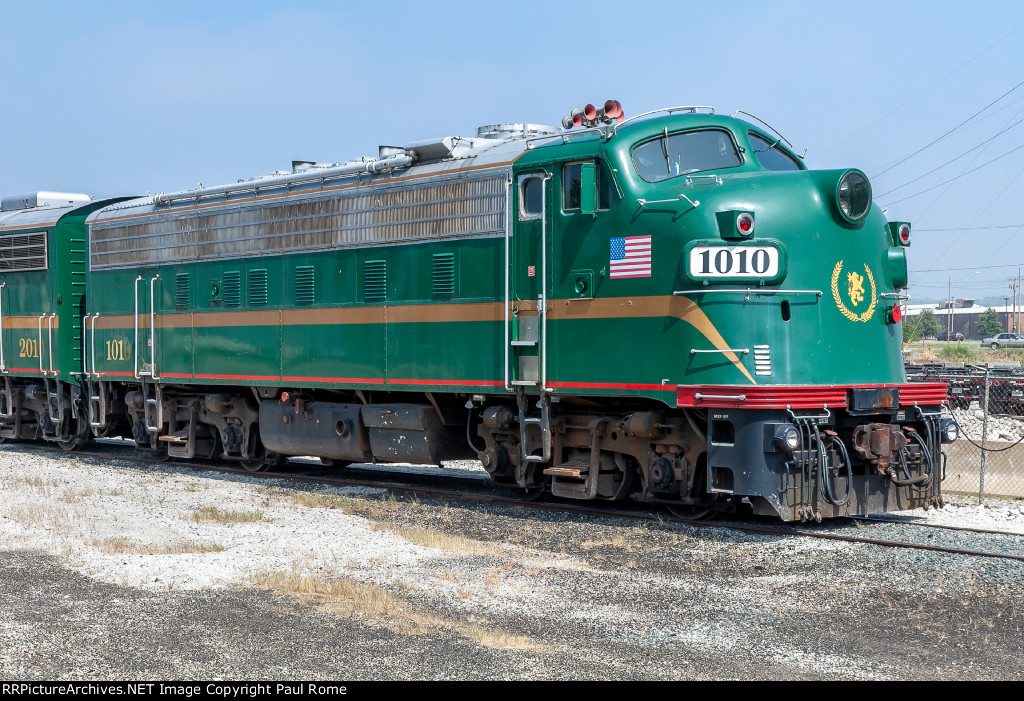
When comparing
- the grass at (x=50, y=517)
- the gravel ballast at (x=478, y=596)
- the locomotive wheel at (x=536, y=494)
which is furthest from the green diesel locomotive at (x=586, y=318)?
the grass at (x=50, y=517)

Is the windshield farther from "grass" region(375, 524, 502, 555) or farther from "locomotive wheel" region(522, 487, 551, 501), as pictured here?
"grass" region(375, 524, 502, 555)

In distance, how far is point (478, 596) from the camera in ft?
27.6

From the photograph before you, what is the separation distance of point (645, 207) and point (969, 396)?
18.9 m

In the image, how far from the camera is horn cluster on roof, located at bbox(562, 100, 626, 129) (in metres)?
12.2

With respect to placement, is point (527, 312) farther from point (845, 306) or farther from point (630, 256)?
point (845, 306)

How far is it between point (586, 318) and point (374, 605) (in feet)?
15.8

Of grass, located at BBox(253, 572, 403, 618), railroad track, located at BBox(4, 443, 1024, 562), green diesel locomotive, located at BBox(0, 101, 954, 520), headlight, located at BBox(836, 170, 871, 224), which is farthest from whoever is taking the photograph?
headlight, located at BBox(836, 170, 871, 224)

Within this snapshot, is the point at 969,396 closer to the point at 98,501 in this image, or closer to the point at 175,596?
the point at 98,501

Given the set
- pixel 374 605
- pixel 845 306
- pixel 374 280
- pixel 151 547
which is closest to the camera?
pixel 374 605

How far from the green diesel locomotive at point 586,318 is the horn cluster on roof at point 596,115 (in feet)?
0.08

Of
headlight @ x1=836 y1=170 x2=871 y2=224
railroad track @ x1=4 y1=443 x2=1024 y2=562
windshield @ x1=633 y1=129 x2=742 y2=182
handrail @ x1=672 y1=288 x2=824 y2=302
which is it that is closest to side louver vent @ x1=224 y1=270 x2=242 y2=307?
railroad track @ x1=4 y1=443 x2=1024 y2=562

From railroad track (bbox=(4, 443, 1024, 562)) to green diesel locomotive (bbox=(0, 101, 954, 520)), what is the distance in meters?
0.29

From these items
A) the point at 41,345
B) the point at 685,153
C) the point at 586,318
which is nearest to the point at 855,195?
the point at 685,153

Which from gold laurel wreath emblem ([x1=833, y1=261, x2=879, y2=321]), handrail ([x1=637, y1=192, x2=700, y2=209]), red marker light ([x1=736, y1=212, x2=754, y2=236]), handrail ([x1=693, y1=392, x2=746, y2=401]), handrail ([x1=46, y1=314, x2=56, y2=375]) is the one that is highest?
handrail ([x1=637, y1=192, x2=700, y2=209])
